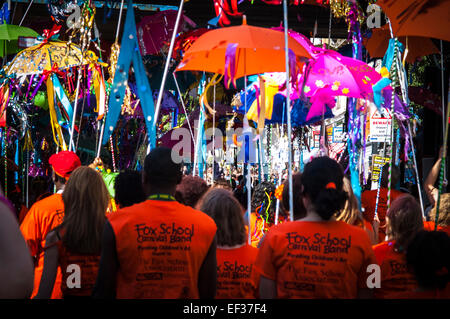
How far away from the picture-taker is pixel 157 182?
2.57 m

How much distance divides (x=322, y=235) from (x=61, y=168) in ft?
7.78

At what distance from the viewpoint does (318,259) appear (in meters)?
2.46

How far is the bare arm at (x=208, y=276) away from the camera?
256cm

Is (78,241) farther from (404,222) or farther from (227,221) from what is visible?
(404,222)

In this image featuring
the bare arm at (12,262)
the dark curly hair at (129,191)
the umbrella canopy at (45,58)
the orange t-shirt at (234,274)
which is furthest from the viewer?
the umbrella canopy at (45,58)

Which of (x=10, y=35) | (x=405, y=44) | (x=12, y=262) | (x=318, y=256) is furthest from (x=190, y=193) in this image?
(x=10, y=35)

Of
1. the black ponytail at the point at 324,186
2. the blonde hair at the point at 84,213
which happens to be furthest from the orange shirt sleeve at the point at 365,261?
the blonde hair at the point at 84,213

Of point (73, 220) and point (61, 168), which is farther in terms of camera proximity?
point (61, 168)

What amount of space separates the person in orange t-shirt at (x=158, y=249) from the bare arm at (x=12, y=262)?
71 centimetres

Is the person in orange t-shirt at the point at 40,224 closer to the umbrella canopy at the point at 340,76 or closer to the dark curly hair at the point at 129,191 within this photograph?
the dark curly hair at the point at 129,191

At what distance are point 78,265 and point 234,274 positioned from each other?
0.86m
